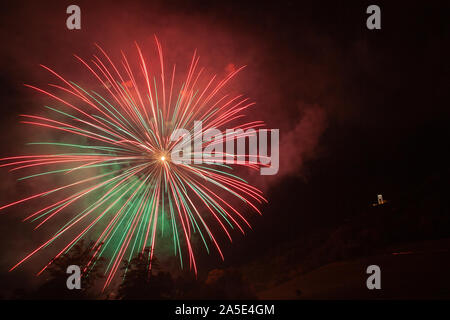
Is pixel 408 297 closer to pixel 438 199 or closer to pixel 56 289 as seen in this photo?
pixel 438 199

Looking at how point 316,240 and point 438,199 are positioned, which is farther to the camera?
point 316,240

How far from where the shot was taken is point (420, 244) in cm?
1262

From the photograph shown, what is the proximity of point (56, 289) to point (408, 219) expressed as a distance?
27972mm

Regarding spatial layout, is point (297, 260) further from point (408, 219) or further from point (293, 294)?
point (408, 219)

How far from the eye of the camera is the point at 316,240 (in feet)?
66.4

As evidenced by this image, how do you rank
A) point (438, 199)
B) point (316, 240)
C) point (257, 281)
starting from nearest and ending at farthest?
point (438, 199)
point (257, 281)
point (316, 240)

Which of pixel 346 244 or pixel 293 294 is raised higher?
pixel 346 244

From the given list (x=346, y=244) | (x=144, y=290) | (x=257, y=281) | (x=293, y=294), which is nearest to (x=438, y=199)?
(x=346, y=244)
